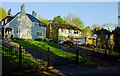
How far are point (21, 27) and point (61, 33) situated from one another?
1423 centimetres

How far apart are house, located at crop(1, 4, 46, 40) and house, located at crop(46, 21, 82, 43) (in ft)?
21.6

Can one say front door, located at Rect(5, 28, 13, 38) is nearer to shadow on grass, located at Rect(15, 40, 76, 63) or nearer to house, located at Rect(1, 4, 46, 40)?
house, located at Rect(1, 4, 46, 40)

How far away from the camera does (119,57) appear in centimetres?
1541

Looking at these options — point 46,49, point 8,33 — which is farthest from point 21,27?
point 46,49

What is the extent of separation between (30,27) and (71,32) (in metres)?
16.4

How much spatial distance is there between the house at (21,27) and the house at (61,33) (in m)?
6.57

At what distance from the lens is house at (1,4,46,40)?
30500 mm

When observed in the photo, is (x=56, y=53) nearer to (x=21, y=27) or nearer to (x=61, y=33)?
(x=21, y=27)

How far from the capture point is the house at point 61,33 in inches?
1580

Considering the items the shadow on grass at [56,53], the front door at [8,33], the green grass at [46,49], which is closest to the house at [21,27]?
the front door at [8,33]

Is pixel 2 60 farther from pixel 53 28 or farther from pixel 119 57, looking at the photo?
pixel 53 28

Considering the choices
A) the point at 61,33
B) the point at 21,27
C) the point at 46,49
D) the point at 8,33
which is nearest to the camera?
the point at 46,49

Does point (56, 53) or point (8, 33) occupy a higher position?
point (8, 33)

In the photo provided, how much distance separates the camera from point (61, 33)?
40.5m
